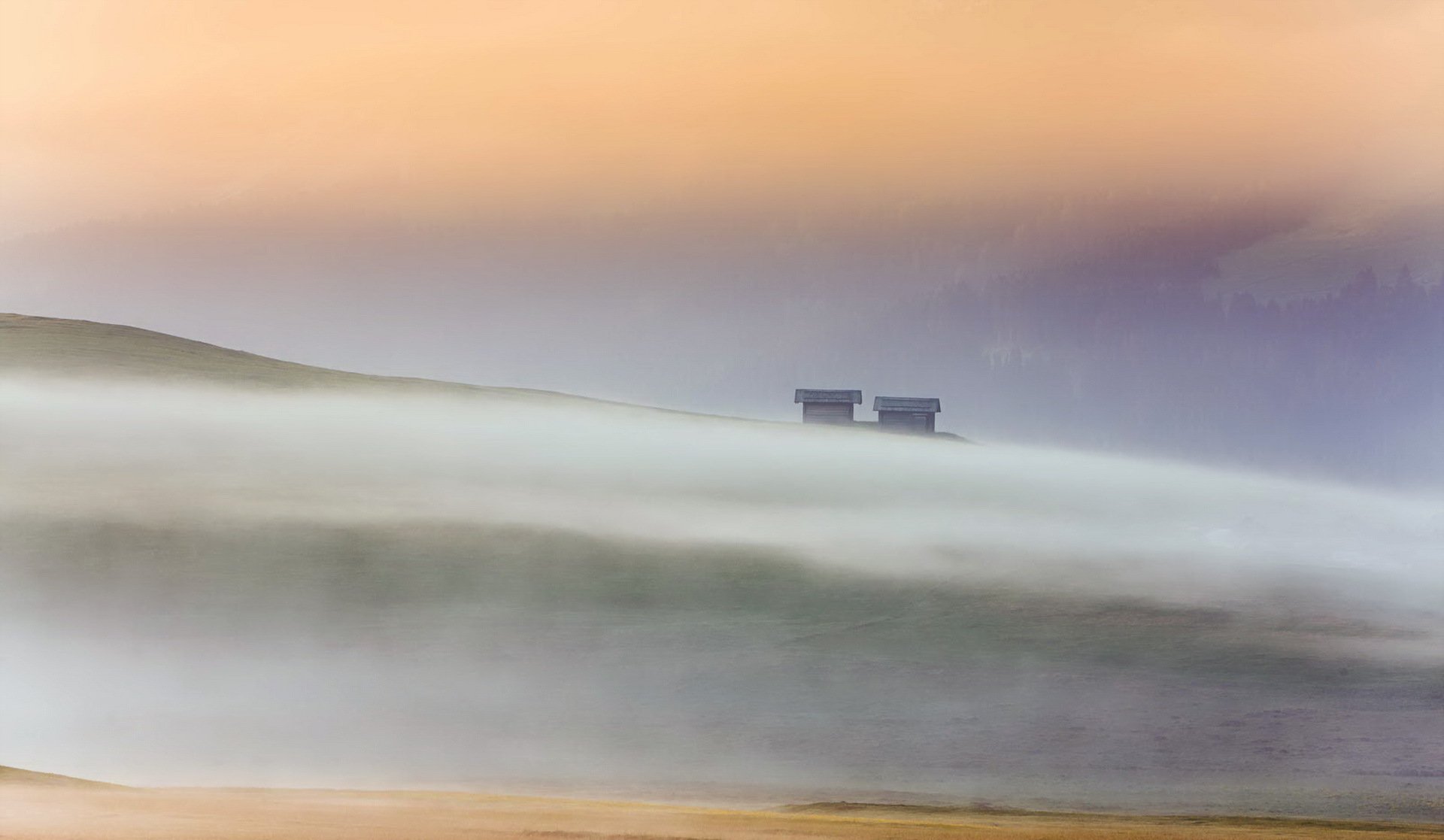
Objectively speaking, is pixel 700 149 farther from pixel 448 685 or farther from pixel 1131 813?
pixel 1131 813

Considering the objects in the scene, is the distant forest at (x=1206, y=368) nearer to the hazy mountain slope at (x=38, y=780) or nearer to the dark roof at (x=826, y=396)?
the dark roof at (x=826, y=396)

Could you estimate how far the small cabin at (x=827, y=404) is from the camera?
6.29 m

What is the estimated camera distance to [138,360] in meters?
6.25

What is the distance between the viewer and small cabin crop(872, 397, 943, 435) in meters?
6.38

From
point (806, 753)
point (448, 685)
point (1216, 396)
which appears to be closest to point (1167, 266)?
point (1216, 396)

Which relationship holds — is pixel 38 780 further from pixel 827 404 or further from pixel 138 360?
pixel 827 404

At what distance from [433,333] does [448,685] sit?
1459 mm

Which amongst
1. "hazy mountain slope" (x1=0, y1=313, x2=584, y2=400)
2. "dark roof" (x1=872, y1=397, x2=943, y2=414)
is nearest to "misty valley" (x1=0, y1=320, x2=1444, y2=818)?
"hazy mountain slope" (x1=0, y1=313, x2=584, y2=400)

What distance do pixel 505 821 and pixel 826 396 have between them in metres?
2.17

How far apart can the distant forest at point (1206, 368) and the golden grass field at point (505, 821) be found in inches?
61.4

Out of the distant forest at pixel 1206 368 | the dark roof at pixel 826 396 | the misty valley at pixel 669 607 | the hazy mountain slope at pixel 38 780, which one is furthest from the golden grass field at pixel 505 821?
the dark roof at pixel 826 396

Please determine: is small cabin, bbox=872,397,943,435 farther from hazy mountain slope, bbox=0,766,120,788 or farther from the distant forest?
hazy mountain slope, bbox=0,766,120,788

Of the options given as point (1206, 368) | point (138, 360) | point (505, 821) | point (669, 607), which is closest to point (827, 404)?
point (669, 607)

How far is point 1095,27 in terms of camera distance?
6.20 meters
